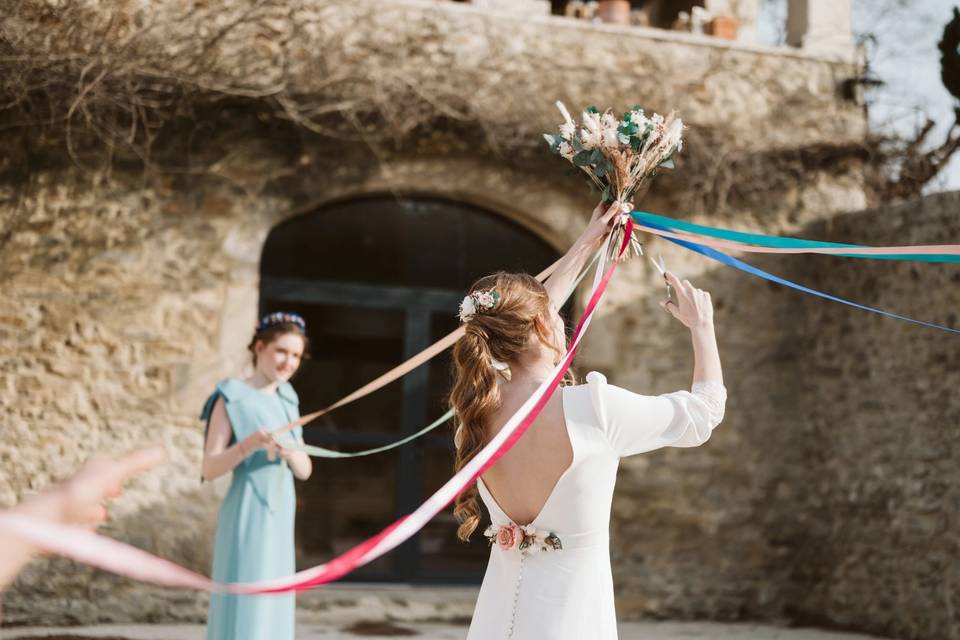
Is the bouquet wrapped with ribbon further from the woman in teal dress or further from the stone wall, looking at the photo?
the stone wall

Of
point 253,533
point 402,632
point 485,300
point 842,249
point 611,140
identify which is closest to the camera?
point 485,300

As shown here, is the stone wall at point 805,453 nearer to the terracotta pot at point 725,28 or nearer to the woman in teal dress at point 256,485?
the terracotta pot at point 725,28

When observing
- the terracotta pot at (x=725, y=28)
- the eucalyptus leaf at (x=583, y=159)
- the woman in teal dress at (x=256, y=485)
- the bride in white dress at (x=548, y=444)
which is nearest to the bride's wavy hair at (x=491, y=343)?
the bride in white dress at (x=548, y=444)

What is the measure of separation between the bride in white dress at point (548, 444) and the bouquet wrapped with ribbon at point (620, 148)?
21.7 inches

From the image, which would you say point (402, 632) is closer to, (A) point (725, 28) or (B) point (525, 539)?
(B) point (525, 539)

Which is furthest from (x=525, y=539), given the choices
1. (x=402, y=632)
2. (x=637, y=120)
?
(x=402, y=632)

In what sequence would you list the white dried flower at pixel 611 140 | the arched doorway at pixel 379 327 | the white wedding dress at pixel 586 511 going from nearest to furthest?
the white wedding dress at pixel 586 511
the white dried flower at pixel 611 140
the arched doorway at pixel 379 327

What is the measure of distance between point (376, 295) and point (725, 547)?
301 centimetres

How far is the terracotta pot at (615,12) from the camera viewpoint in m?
7.17

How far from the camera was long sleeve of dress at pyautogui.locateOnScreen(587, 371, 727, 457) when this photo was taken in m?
2.10

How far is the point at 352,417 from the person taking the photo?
660cm

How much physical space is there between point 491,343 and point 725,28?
19.1 ft

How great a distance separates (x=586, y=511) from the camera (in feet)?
6.95

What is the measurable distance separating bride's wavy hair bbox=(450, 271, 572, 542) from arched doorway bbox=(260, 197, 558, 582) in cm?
423
